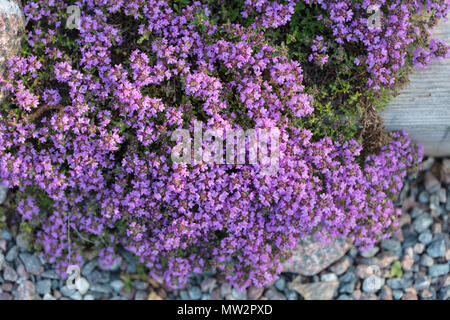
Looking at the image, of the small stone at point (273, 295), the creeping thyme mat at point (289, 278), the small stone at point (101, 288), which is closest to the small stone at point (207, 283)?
the creeping thyme mat at point (289, 278)

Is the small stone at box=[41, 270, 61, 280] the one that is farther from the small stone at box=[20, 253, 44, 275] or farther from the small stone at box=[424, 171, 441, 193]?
the small stone at box=[424, 171, 441, 193]

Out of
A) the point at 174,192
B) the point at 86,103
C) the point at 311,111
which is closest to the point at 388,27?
the point at 311,111

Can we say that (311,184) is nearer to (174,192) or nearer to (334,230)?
(334,230)

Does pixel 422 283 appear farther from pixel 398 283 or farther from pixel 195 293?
pixel 195 293

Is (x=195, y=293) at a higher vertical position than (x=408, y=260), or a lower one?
lower

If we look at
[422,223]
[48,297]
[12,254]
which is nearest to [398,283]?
[422,223]

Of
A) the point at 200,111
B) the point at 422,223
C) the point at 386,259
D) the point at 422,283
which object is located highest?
the point at 200,111
